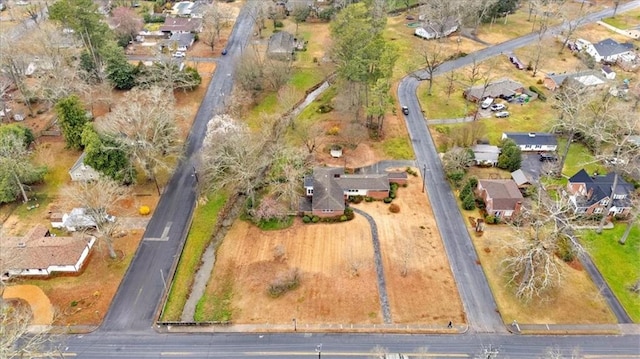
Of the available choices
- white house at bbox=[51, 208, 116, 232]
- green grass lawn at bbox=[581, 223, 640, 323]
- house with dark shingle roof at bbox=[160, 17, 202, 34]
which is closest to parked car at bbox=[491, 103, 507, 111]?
green grass lawn at bbox=[581, 223, 640, 323]

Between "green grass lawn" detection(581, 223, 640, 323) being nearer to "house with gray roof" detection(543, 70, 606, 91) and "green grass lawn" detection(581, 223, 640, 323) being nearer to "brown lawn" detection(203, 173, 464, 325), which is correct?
"brown lawn" detection(203, 173, 464, 325)

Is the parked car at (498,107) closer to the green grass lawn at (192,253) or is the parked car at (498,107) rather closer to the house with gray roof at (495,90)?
the house with gray roof at (495,90)

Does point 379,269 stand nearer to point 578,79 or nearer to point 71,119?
Answer: point 71,119

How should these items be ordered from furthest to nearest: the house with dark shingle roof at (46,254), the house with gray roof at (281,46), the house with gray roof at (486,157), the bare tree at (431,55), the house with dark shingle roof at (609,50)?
the house with dark shingle roof at (609,50), the house with gray roof at (281,46), the bare tree at (431,55), the house with gray roof at (486,157), the house with dark shingle roof at (46,254)

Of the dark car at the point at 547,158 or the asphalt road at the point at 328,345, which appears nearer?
the asphalt road at the point at 328,345

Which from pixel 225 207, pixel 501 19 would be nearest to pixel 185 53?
pixel 225 207

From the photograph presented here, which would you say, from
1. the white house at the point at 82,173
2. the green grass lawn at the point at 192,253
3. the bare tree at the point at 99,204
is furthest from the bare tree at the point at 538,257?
the white house at the point at 82,173
